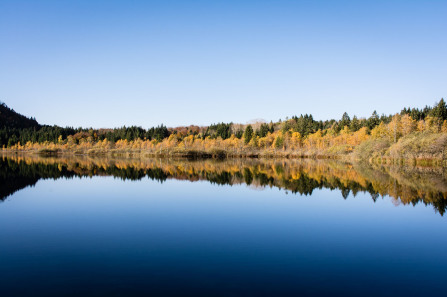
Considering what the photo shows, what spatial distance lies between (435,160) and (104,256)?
133 feet

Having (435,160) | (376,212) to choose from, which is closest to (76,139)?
(435,160)

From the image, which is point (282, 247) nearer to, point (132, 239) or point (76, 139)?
point (132, 239)

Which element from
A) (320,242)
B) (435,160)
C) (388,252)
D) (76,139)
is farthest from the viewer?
(76,139)

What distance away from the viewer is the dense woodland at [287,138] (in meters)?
55.6

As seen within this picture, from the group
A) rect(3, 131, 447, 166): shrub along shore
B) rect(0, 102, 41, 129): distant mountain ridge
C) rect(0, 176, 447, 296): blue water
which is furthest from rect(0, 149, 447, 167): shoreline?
rect(0, 102, 41, 129): distant mountain ridge

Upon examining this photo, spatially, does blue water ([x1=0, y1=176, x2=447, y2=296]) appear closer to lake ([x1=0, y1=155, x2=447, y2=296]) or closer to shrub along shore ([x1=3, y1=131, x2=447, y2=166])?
lake ([x1=0, y1=155, x2=447, y2=296])

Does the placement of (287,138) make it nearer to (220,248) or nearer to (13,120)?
(220,248)

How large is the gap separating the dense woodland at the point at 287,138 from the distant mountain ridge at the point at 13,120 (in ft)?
147

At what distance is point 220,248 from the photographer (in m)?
8.20

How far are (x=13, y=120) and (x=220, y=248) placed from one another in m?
205

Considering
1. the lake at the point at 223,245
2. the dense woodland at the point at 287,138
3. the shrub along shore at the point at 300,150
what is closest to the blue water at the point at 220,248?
the lake at the point at 223,245

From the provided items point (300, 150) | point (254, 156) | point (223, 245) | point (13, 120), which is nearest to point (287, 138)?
point (300, 150)

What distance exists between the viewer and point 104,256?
754cm

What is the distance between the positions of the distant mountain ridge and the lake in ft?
595
